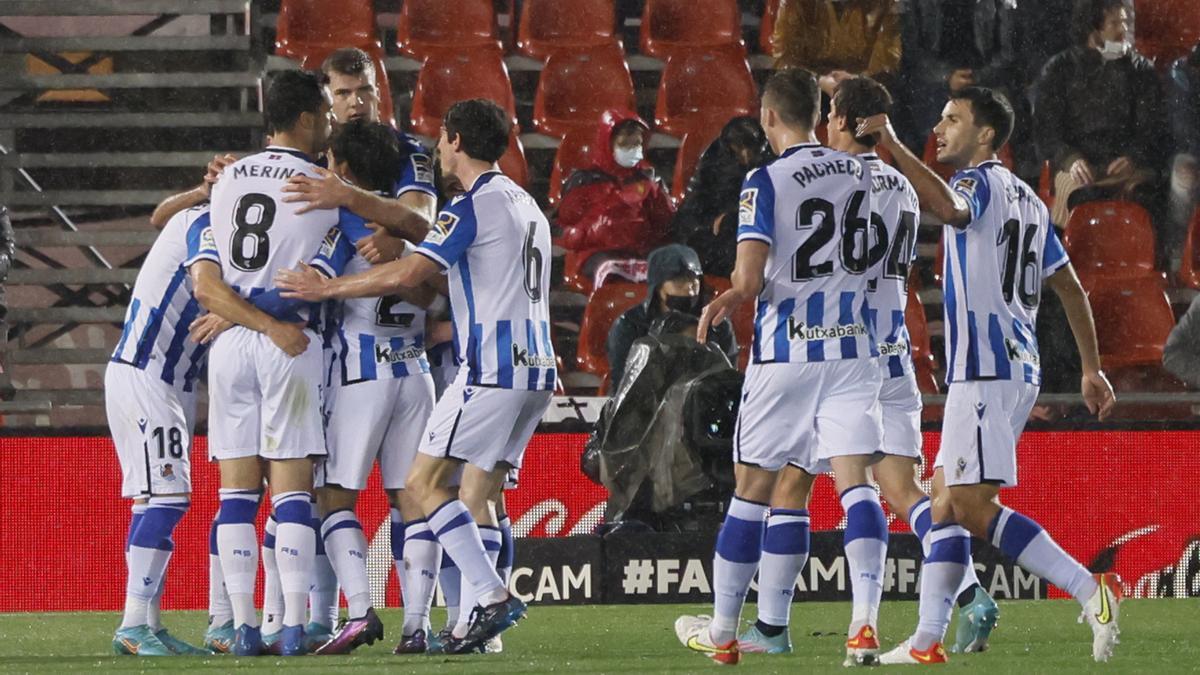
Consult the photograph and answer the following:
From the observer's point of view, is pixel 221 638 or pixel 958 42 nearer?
pixel 221 638

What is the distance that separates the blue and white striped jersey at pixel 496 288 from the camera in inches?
236

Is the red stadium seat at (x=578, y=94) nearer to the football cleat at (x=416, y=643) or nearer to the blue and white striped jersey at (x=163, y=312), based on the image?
the blue and white striped jersey at (x=163, y=312)

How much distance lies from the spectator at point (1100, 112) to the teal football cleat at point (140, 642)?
663 cm

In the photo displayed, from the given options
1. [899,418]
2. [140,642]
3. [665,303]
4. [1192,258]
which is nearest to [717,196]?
[665,303]

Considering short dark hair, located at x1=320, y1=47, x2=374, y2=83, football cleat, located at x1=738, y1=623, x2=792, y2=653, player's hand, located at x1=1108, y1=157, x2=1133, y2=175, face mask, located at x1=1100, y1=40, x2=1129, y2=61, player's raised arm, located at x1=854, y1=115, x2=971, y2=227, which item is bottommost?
football cleat, located at x1=738, y1=623, x2=792, y2=653

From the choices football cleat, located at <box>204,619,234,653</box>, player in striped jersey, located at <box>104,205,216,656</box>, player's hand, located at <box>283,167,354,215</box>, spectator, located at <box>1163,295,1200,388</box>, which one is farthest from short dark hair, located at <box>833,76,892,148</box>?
spectator, located at <box>1163,295,1200,388</box>

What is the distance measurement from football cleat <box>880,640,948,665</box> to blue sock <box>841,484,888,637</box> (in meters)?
0.16

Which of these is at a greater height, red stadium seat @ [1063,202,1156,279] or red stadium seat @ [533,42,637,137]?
red stadium seat @ [533,42,637,137]

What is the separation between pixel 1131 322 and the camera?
10945 mm

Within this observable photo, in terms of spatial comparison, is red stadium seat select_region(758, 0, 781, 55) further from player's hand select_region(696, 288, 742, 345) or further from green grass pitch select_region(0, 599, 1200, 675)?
player's hand select_region(696, 288, 742, 345)

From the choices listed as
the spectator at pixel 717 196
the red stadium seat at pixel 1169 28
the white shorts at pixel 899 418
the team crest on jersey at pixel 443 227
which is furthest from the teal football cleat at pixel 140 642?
the red stadium seat at pixel 1169 28

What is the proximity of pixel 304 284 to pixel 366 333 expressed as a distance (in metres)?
0.43

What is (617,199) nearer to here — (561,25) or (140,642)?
(561,25)

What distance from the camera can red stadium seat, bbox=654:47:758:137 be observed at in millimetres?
11453
